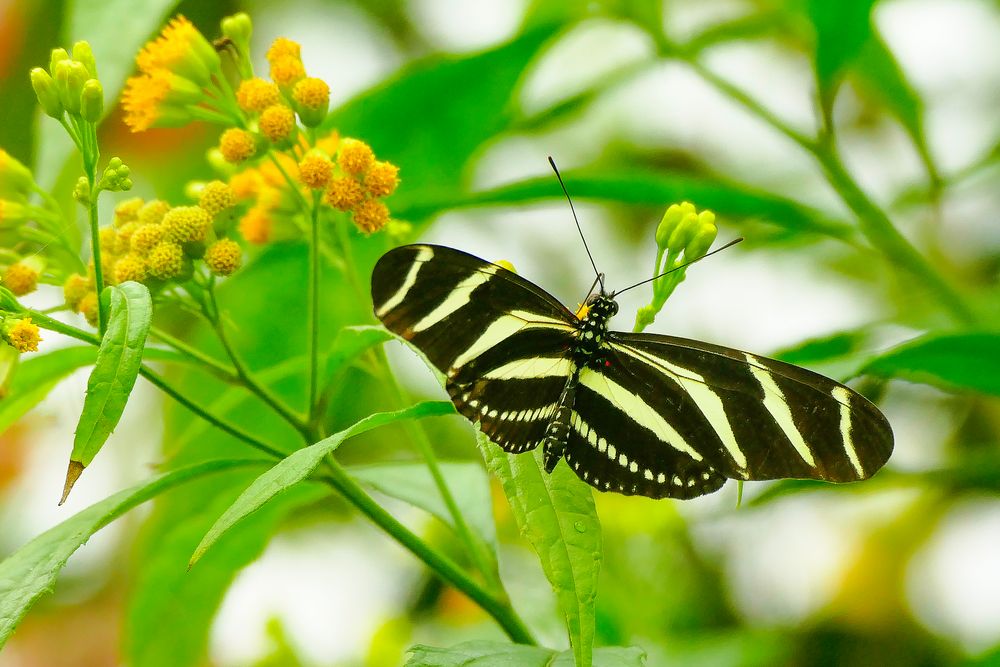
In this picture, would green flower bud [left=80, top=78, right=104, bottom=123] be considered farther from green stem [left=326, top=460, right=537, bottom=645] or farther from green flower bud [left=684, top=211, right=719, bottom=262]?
green flower bud [left=684, top=211, right=719, bottom=262]

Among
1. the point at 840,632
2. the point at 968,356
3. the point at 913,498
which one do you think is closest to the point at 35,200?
the point at 968,356

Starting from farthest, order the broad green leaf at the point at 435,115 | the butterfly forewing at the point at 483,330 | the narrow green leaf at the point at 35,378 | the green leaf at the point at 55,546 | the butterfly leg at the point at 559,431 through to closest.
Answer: the broad green leaf at the point at 435,115
the narrow green leaf at the point at 35,378
the butterfly forewing at the point at 483,330
the butterfly leg at the point at 559,431
the green leaf at the point at 55,546

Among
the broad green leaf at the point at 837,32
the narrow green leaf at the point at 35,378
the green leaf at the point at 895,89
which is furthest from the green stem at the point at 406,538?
the green leaf at the point at 895,89

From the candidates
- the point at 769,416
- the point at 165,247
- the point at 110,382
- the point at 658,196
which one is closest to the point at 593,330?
the point at 769,416

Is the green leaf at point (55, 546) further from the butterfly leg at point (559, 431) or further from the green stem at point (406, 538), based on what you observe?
the butterfly leg at point (559, 431)

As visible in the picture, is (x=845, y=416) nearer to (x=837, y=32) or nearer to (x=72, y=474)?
(x=837, y=32)

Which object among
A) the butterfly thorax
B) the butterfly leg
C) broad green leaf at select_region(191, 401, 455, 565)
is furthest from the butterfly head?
broad green leaf at select_region(191, 401, 455, 565)
